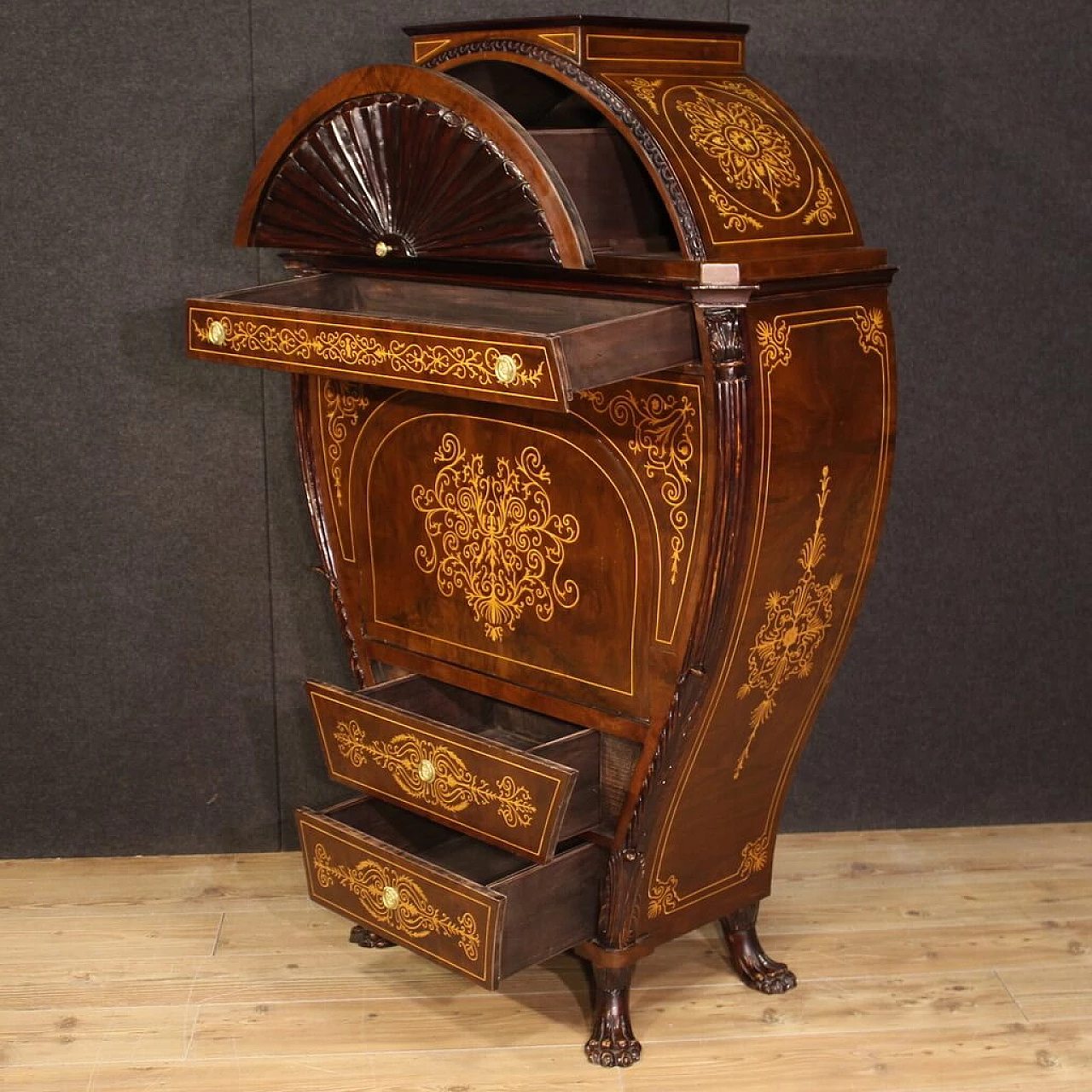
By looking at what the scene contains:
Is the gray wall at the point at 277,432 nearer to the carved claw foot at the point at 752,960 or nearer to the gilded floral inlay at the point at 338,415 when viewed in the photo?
the gilded floral inlay at the point at 338,415

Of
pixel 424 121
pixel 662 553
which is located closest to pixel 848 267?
pixel 662 553

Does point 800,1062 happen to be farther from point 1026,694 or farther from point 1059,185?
point 1059,185

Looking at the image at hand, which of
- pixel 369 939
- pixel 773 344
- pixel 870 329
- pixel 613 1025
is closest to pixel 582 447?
pixel 773 344

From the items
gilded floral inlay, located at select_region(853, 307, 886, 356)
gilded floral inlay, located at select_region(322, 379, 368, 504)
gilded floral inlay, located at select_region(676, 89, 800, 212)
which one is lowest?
gilded floral inlay, located at select_region(322, 379, 368, 504)

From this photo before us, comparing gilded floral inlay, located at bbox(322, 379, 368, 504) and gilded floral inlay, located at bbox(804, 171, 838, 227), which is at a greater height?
gilded floral inlay, located at bbox(804, 171, 838, 227)

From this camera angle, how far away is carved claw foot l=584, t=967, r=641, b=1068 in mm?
2418

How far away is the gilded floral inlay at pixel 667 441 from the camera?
6.98 ft

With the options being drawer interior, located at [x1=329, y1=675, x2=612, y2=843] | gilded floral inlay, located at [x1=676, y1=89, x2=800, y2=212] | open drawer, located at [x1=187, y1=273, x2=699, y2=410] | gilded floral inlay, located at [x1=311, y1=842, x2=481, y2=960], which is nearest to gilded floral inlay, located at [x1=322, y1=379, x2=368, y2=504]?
open drawer, located at [x1=187, y1=273, x2=699, y2=410]

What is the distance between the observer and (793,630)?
7.58ft

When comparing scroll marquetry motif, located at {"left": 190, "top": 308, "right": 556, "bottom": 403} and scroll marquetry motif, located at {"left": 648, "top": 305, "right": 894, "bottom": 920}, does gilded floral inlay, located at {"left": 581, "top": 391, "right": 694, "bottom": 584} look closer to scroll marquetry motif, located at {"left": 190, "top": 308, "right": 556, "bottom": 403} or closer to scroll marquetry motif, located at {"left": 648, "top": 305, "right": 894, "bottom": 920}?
scroll marquetry motif, located at {"left": 648, "top": 305, "right": 894, "bottom": 920}

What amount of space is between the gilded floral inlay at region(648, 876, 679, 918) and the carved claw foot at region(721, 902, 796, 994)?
202mm

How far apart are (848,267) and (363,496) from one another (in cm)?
91

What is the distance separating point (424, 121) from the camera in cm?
215

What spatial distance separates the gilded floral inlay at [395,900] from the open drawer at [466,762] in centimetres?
12
